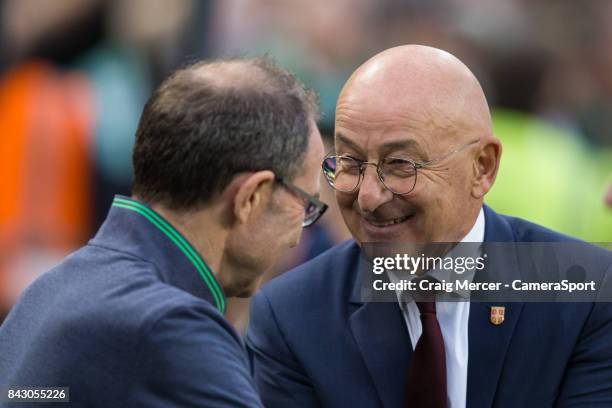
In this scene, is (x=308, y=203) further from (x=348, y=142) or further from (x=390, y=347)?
(x=390, y=347)

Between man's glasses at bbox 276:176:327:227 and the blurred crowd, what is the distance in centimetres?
364

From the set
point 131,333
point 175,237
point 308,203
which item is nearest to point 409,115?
point 308,203

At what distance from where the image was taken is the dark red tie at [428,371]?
2998 mm

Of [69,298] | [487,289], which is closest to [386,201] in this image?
[487,289]

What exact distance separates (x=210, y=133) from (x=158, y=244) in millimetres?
278

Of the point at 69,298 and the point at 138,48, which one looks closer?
the point at 69,298

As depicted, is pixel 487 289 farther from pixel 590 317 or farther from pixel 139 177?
pixel 139 177

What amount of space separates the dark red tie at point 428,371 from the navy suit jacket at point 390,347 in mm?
76

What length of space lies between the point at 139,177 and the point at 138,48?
4.02m

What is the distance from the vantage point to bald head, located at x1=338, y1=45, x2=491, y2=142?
3078mm

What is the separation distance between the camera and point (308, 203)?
9.00 ft

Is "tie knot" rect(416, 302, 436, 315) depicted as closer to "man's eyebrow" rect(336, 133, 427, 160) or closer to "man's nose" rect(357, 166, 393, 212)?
"man's nose" rect(357, 166, 393, 212)

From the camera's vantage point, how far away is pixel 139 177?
262 cm

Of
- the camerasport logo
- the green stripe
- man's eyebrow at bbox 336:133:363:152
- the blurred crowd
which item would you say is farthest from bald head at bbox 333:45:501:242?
the blurred crowd
